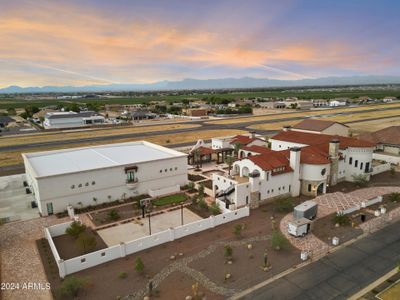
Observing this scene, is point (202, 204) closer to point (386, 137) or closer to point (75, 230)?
point (75, 230)

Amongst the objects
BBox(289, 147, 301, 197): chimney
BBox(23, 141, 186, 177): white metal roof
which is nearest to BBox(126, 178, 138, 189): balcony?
BBox(23, 141, 186, 177): white metal roof

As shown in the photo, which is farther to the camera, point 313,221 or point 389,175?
point 389,175

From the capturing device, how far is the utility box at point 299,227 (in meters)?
30.5

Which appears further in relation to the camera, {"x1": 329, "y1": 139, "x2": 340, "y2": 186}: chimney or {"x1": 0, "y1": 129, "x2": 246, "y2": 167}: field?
{"x1": 0, "y1": 129, "x2": 246, "y2": 167}: field

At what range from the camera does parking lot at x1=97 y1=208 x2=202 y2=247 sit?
3106 centimetres

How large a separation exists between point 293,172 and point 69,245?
2898cm

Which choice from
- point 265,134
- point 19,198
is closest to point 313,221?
point 19,198

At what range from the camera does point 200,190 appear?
43.2 meters

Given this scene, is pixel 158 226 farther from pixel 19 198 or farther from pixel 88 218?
pixel 19 198

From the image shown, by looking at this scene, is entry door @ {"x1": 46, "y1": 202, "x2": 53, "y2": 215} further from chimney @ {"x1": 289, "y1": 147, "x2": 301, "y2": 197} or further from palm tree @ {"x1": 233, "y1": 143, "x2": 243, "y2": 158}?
palm tree @ {"x1": 233, "y1": 143, "x2": 243, "y2": 158}

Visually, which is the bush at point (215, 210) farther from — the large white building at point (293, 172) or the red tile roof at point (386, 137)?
the red tile roof at point (386, 137)

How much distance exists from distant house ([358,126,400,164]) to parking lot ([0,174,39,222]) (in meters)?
62.6

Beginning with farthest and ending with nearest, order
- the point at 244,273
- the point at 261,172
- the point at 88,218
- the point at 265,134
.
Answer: the point at 265,134 < the point at 261,172 < the point at 88,218 < the point at 244,273

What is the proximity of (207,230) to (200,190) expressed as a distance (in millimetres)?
11385
